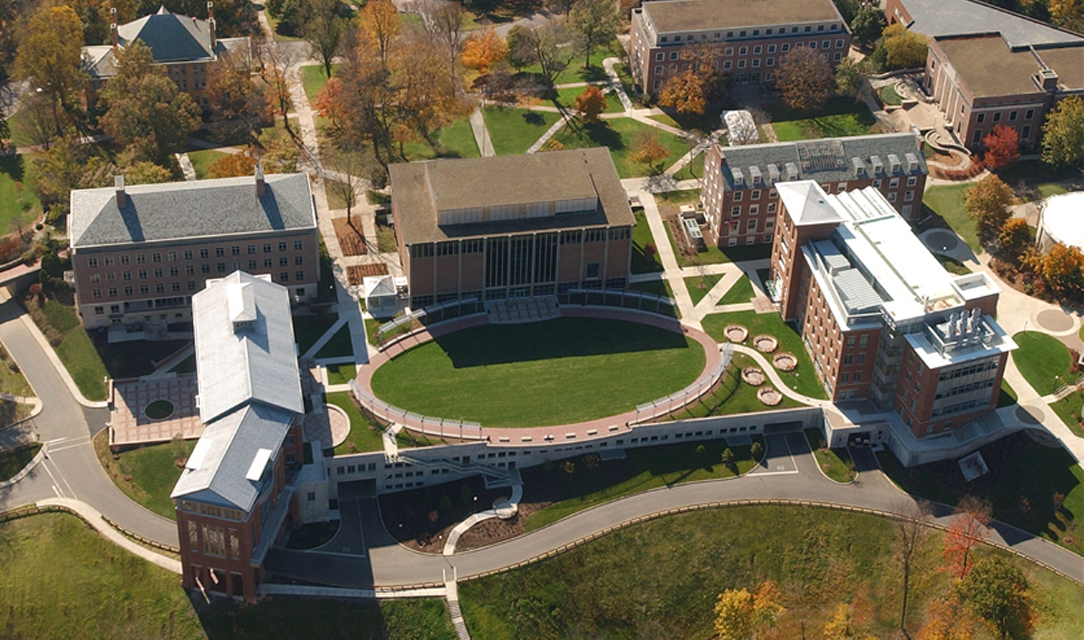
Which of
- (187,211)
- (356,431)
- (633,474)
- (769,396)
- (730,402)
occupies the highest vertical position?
(187,211)

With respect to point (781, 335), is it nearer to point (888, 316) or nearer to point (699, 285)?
point (699, 285)

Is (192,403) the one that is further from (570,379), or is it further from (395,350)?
(570,379)

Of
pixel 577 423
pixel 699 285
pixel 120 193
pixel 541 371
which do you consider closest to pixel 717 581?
pixel 577 423

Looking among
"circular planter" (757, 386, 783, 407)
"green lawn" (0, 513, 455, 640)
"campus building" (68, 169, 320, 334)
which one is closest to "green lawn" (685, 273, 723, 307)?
"circular planter" (757, 386, 783, 407)

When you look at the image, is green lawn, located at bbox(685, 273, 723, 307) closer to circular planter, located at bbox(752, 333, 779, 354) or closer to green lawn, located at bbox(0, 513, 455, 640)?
circular planter, located at bbox(752, 333, 779, 354)

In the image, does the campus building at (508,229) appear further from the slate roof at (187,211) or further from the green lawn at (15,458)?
the green lawn at (15,458)

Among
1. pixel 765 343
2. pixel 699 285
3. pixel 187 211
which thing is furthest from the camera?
pixel 699 285
